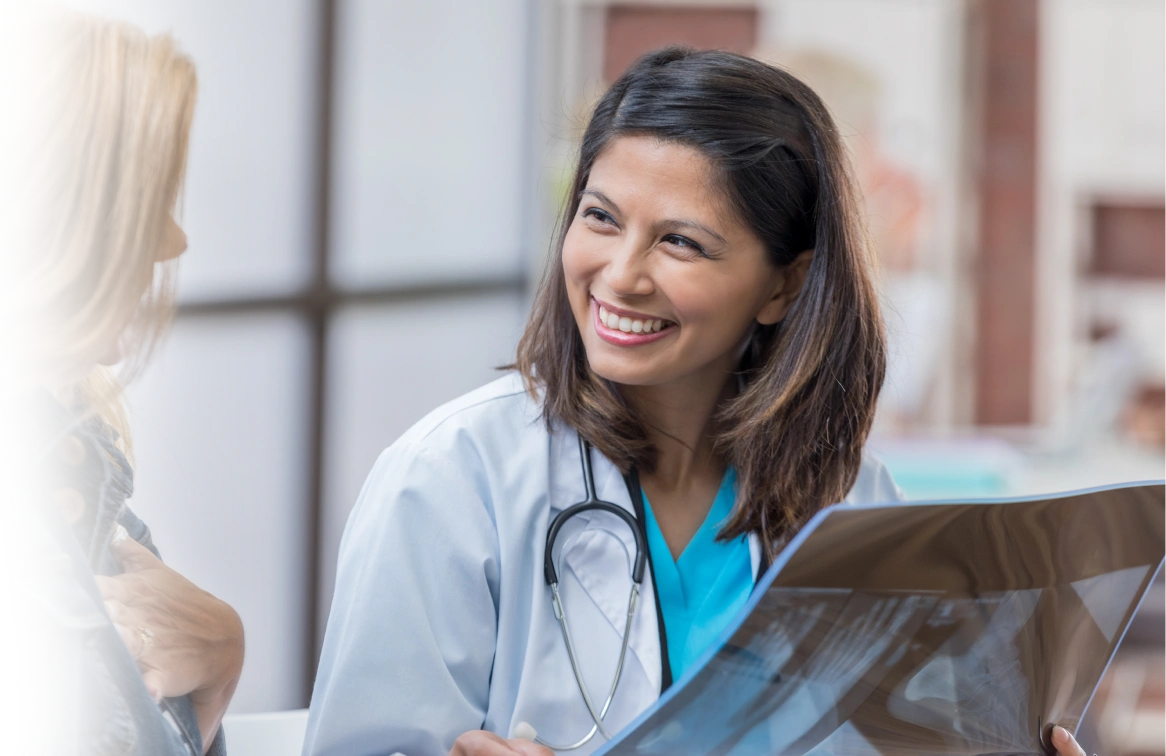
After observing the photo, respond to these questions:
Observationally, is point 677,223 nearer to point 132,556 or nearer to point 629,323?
point 629,323

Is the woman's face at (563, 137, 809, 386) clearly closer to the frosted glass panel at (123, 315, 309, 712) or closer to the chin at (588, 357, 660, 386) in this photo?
the chin at (588, 357, 660, 386)

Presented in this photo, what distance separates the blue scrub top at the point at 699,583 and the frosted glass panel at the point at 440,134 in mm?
603

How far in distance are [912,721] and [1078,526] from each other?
183mm

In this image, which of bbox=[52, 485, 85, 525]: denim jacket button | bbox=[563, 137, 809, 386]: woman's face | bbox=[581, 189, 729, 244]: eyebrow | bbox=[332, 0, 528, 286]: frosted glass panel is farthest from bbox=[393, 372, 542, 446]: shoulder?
bbox=[332, 0, 528, 286]: frosted glass panel

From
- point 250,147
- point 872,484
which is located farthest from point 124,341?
point 872,484

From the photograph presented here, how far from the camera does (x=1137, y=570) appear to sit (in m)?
0.87

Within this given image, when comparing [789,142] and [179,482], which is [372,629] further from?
[789,142]

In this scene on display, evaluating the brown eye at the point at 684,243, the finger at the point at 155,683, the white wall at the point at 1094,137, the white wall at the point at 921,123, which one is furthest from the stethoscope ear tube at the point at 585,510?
the white wall at the point at 1094,137

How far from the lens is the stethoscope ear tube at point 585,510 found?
951 mm

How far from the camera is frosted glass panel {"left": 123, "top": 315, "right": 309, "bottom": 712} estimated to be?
881 mm

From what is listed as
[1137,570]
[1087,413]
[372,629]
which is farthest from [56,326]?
[1087,413]

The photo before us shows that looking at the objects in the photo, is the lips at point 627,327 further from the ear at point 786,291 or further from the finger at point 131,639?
the finger at point 131,639

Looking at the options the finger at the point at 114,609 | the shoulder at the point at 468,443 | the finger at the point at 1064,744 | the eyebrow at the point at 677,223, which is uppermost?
the eyebrow at the point at 677,223

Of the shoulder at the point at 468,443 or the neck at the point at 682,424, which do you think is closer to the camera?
the shoulder at the point at 468,443
